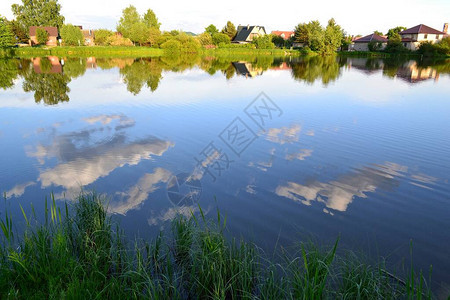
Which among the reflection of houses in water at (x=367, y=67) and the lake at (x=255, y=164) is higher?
the reflection of houses in water at (x=367, y=67)

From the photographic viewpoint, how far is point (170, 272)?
14.1 feet

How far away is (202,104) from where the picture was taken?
1722 centimetres

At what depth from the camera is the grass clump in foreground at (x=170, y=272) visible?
366 centimetres

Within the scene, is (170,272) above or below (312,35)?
below

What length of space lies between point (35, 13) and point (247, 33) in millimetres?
59688

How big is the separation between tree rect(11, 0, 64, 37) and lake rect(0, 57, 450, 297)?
83585 mm

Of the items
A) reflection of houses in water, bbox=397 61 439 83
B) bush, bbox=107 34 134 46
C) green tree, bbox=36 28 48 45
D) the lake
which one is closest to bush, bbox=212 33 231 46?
bush, bbox=107 34 134 46

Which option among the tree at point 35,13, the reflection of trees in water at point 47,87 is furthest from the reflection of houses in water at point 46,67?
the tree at point 35,13

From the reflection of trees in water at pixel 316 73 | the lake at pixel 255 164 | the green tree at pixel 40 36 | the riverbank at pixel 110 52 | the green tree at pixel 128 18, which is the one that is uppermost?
the green tree at pixel 128 18

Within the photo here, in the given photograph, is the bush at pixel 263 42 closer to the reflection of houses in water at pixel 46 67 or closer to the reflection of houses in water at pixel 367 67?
the reflection of houses in water at pixel 367 67

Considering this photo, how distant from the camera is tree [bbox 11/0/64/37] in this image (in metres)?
84.8

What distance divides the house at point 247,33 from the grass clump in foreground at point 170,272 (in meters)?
90.3

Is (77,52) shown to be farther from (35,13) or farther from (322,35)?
(322,35)

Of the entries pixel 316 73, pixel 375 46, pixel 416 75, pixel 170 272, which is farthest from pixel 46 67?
pixel 375 46
